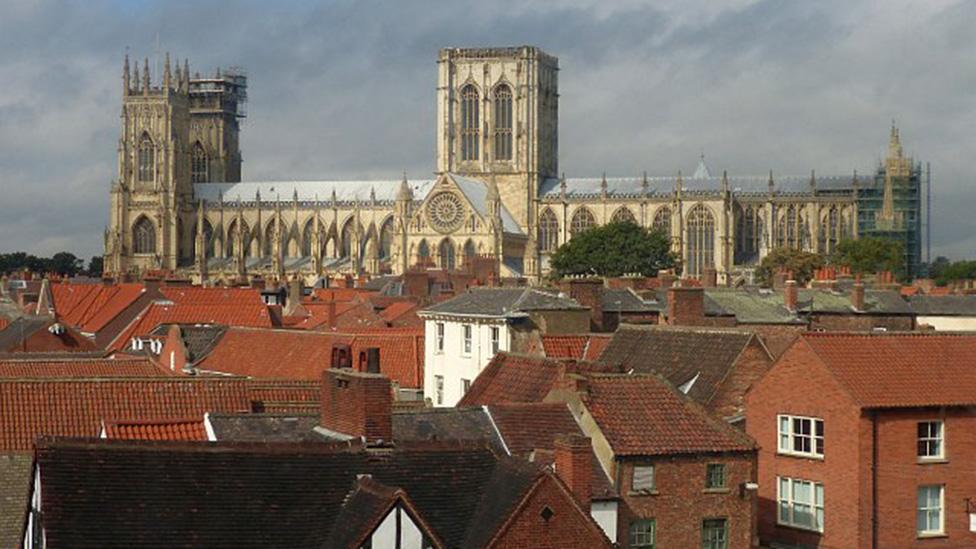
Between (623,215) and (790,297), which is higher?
(623,215)

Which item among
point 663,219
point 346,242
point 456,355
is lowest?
point 456,355

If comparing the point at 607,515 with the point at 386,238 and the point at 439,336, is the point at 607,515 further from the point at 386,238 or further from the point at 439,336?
the point at 386,238

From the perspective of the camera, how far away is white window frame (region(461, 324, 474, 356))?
1982 inches

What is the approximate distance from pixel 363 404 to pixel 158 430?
5409 mm

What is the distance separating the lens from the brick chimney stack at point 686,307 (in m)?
46.4

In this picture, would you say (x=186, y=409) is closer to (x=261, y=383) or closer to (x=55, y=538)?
(x=261, y=383)

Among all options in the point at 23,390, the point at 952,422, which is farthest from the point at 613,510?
the point at 23,390

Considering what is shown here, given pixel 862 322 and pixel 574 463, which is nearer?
pixel 574 463

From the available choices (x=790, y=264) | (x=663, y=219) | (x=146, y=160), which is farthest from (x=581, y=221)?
(x=146, y=160)

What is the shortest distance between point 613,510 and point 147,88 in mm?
169212

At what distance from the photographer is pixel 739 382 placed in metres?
36.7

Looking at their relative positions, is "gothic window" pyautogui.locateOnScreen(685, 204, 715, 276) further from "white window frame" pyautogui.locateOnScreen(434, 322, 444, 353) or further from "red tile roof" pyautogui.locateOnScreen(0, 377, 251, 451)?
"red tile roof" pyautogui.locateOnScreen(0, 377, 251, 451)

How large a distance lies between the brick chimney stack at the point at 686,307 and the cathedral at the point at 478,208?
97908 mm

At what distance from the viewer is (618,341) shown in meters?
40.3
